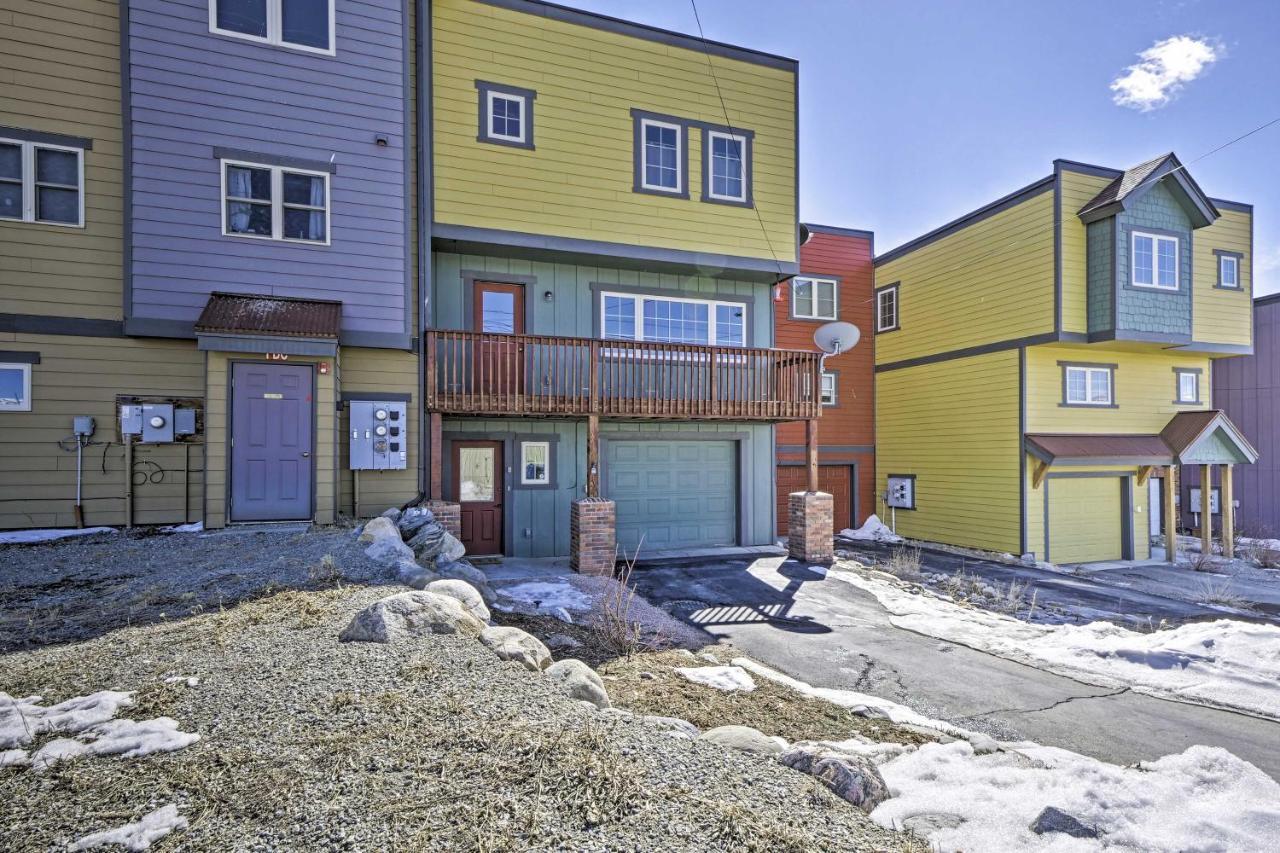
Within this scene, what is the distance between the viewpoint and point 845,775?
2785mm

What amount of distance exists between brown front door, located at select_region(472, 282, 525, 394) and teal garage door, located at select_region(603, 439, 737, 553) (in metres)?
2.38

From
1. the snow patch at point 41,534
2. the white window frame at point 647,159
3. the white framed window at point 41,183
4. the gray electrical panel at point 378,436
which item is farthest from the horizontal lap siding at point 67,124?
the white window frame at point 647,159

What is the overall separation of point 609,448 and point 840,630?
5.34 m

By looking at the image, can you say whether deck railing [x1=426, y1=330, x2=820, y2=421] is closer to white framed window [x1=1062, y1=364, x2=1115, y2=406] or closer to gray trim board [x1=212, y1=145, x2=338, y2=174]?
gray trim board [x1=212, y1=145, x2=338, y2=174]

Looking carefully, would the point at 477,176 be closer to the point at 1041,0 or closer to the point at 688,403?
the point at 688,403

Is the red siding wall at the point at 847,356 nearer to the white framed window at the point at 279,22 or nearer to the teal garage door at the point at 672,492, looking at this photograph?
the teal garage door at the point at 672,492

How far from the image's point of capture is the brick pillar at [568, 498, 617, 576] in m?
8.91

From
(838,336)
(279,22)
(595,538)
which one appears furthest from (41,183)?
(838,336)

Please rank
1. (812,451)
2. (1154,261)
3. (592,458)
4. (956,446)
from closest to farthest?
(592,458)
(812,451)
(1154,261)
(956,446)

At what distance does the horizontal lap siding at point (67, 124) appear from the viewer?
24.7 ft

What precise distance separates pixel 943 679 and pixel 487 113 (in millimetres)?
9922

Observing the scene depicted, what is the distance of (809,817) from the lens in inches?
93.4

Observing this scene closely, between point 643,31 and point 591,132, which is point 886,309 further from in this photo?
point 591,132

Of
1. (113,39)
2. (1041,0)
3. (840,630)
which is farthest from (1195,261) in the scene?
(113,39)
